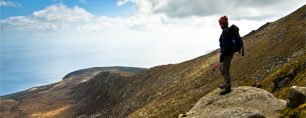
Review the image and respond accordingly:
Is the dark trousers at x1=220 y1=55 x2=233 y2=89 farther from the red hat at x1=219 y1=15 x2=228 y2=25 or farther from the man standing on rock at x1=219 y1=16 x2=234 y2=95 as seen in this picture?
the red hat at x1=219 y1=15 x2=228 y2=25

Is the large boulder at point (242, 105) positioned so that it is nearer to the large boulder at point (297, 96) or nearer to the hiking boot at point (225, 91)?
the hiking boot at point (225, 91)

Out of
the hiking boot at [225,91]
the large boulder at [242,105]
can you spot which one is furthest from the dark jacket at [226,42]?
the large boulder at [242,105]

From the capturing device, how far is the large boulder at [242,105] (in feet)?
31.8

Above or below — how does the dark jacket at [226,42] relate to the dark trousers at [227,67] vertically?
above

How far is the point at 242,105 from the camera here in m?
11.1

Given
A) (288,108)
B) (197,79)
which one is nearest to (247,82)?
(197,79)

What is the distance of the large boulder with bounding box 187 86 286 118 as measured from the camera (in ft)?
31.8

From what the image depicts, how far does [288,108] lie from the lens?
9758mm

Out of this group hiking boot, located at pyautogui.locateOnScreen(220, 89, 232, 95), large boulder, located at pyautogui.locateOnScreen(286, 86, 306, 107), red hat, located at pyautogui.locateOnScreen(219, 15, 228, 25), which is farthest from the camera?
hiking boot, located at pyautogui.locateOnScreen(220, 89, 232, 95)

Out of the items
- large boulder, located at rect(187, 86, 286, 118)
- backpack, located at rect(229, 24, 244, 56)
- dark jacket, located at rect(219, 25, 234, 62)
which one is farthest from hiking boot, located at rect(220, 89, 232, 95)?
backpack, located at rect(229, 24, 244, 56)

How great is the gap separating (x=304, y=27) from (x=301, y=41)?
7.30 metres

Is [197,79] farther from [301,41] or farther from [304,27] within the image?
[304,27]

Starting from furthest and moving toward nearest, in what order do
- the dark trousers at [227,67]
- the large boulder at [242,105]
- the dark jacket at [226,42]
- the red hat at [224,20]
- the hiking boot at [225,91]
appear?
the hiking boot at [225,91]
the dark trousers at [227,67]
the red hat at [224,20]
the dark jacket at [226,42]
the large boulder at [242,105]

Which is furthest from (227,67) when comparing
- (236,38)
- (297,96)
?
(297,96)
